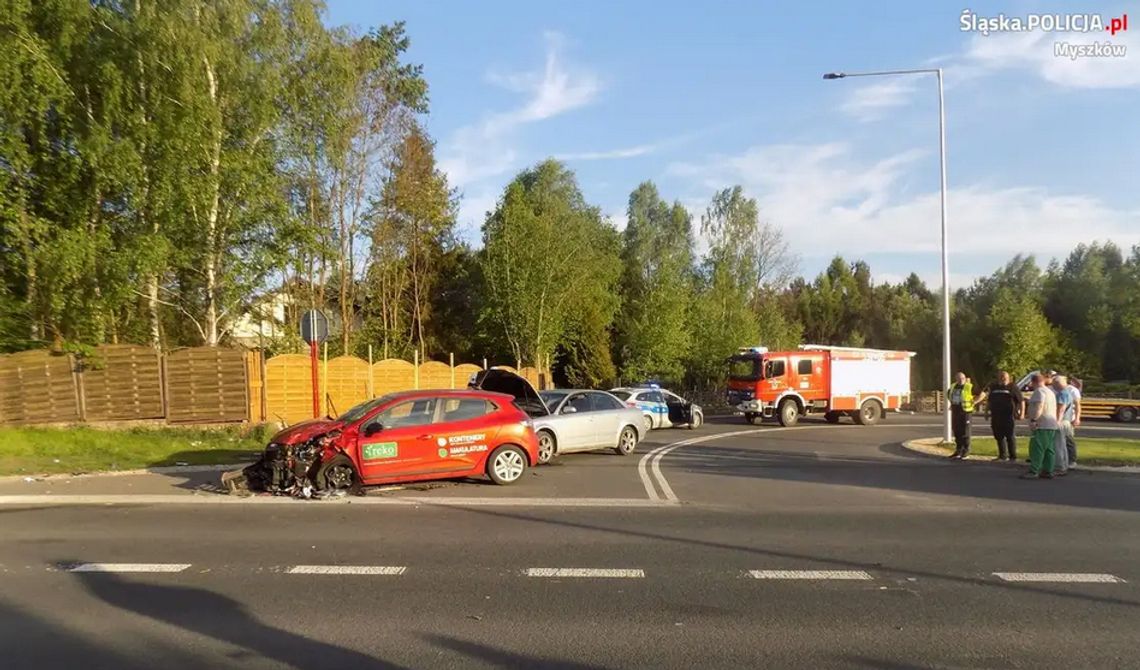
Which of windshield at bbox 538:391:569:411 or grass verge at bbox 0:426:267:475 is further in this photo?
windshield at bbox 538:391:569:411

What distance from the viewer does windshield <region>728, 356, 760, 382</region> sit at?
29.0 metres

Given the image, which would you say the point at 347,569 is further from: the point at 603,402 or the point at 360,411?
the point at 603,402

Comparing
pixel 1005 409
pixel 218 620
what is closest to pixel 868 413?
pixel 1005 409

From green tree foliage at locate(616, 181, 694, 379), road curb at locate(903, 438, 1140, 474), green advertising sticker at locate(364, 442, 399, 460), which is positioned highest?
green tree foliage at locate(616, 181, 694, 379)

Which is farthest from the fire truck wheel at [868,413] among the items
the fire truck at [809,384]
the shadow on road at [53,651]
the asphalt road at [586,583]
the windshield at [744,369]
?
the shadow on road at [53,651]

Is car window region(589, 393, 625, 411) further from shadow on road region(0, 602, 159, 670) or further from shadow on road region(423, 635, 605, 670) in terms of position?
shadow on road region(0, 602, 159, 670)

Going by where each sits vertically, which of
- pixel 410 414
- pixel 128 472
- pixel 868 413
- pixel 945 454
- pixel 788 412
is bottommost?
pixel 868 413

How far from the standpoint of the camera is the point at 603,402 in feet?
58.0

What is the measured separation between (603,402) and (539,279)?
24202mm

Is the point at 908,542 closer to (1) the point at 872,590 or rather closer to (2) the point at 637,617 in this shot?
(1) the point at 872,590

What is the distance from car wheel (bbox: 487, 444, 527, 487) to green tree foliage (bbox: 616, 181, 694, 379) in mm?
32509

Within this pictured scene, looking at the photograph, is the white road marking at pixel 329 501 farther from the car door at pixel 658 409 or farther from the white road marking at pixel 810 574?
the car door at pixel 658 409

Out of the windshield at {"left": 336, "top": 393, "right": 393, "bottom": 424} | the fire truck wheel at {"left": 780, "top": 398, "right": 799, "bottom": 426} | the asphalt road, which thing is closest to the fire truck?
the fire truck wheel at {"left": 780, "top": 398, "right": 799, "bottom": 426}

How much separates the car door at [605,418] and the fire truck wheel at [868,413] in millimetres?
15112
